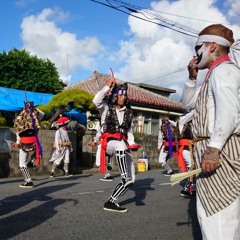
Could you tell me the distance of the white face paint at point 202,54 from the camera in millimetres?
3133

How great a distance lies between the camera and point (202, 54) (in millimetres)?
3156

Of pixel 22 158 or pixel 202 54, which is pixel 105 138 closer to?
pixel 22 158

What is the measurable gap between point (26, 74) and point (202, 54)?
2539 cm

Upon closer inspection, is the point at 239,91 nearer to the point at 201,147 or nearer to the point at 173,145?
the point at 201,147

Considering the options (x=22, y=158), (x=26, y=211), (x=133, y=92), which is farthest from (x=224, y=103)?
(x=133, y=92)

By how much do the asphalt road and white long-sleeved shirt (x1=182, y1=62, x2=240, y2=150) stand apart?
242 centimetres

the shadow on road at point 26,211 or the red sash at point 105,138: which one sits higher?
the red sash at point 105,138

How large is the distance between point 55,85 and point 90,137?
13.5 meters

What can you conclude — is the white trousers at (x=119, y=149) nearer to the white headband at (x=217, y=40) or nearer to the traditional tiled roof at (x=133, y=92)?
the white headband at (x=217, y=40)

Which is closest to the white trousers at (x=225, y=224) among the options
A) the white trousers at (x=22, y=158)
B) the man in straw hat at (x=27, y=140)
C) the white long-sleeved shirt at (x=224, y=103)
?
the white long-sleeved shirt at (x=224, y=103)

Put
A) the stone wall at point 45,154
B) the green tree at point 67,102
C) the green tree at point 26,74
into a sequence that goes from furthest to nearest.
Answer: the green tree at point 26,74, the green tree at point 67,102, the stone wall at point 45,154

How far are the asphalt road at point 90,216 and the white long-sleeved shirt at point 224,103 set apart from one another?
2.42m

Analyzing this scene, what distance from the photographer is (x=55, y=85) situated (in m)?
27.8

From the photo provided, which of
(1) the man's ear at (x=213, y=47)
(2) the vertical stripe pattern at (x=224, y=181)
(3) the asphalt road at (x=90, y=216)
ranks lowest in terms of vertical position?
(3) the asphalt road at (x=90, y=216)
